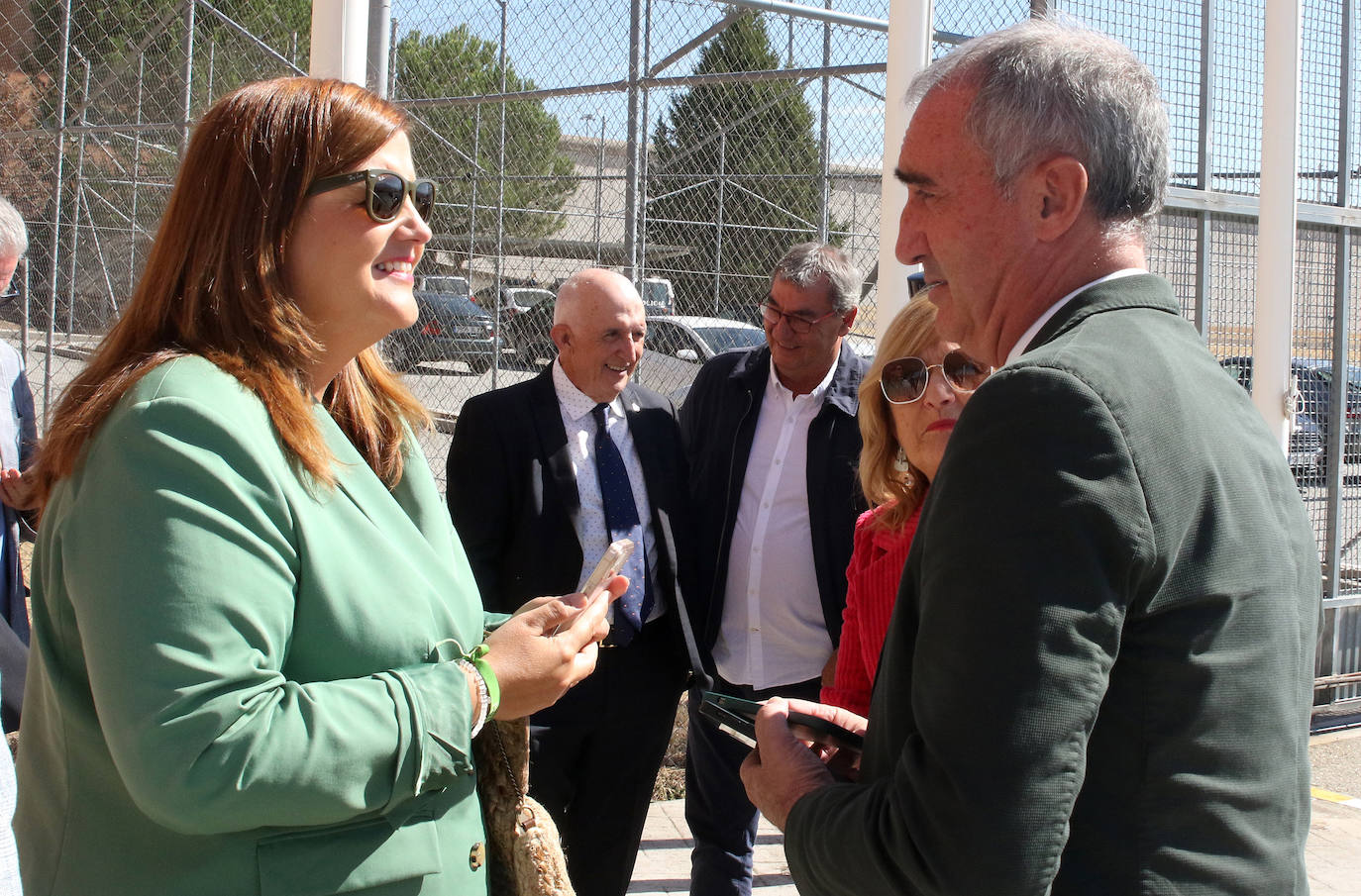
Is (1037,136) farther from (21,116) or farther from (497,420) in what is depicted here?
(21,116)

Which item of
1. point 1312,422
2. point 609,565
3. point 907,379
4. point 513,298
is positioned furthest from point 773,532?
point 513,298

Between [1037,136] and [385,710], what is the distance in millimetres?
1035

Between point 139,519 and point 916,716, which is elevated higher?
point 139,519

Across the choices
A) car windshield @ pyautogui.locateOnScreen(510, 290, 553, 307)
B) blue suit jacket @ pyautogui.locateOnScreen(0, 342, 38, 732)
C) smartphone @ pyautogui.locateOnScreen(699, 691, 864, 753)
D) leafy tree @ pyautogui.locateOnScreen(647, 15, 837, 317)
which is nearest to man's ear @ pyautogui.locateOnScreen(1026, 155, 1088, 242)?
smartphone @ pyautogui.locateOnScreen(699, 691, 864, 753)

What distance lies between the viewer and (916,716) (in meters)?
1.13

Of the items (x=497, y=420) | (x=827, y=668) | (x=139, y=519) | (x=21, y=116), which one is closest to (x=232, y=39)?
(x=21, y=116)

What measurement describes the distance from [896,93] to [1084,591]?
242 cm

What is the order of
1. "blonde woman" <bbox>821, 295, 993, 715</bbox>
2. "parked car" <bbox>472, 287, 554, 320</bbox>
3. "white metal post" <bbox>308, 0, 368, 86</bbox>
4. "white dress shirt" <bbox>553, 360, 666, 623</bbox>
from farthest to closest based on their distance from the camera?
1. "parked car" <bbox>472, 287, 554, 320</bbox>
2. "white dress shirt" <bbox>553, 360, 666, 623</bbox>
3. "white metal post" <bbox>308, 0, 368, 86</bbox>
4. "blonde woman" <bbox>821, 295, 993, 715</bbox>

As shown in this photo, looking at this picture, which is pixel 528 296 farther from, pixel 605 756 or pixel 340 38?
pixel 340 38

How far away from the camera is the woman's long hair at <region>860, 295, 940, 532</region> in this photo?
95.7 inches

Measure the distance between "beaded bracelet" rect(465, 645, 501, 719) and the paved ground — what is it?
2.47 meters

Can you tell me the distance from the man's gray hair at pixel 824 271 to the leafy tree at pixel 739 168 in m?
6.92

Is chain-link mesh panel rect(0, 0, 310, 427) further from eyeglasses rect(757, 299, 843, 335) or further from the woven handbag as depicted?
the woven handbag

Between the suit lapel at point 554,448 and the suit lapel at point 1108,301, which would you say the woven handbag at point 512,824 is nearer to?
the suit lapel at point 1108,301
